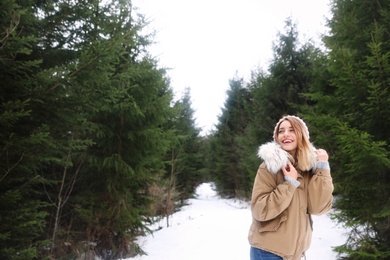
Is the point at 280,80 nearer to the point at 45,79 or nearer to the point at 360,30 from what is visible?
Answer: the point at 360,30

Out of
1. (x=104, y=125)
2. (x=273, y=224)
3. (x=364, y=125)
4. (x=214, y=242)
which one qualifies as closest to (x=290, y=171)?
(x=273, y=224)

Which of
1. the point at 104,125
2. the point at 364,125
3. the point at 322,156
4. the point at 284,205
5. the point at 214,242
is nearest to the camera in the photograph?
the point at 284,205

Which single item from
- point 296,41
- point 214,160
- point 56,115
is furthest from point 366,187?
point 214,160

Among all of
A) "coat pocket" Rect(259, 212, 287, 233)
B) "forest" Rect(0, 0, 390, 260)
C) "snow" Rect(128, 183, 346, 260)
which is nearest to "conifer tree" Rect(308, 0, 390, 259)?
"forest" Rect(0, 0, 390, 260)

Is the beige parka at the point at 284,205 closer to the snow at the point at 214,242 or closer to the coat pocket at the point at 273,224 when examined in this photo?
the coat pocket at the point at 273,224

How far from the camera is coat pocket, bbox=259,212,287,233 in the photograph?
2.30 metres

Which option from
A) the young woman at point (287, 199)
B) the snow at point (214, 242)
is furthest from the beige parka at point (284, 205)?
the snow at point (214, 242)

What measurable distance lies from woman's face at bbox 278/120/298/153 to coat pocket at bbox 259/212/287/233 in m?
0.57

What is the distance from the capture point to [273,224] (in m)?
2.32

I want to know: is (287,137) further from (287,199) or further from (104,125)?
(104,125)

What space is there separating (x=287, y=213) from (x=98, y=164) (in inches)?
199

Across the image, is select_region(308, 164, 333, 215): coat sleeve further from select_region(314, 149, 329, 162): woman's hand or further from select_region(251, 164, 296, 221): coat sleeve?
select_region(251, 164, 296, 221): coat sleeve

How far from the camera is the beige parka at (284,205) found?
7.40 ft

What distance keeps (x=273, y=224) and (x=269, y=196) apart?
0.24m
